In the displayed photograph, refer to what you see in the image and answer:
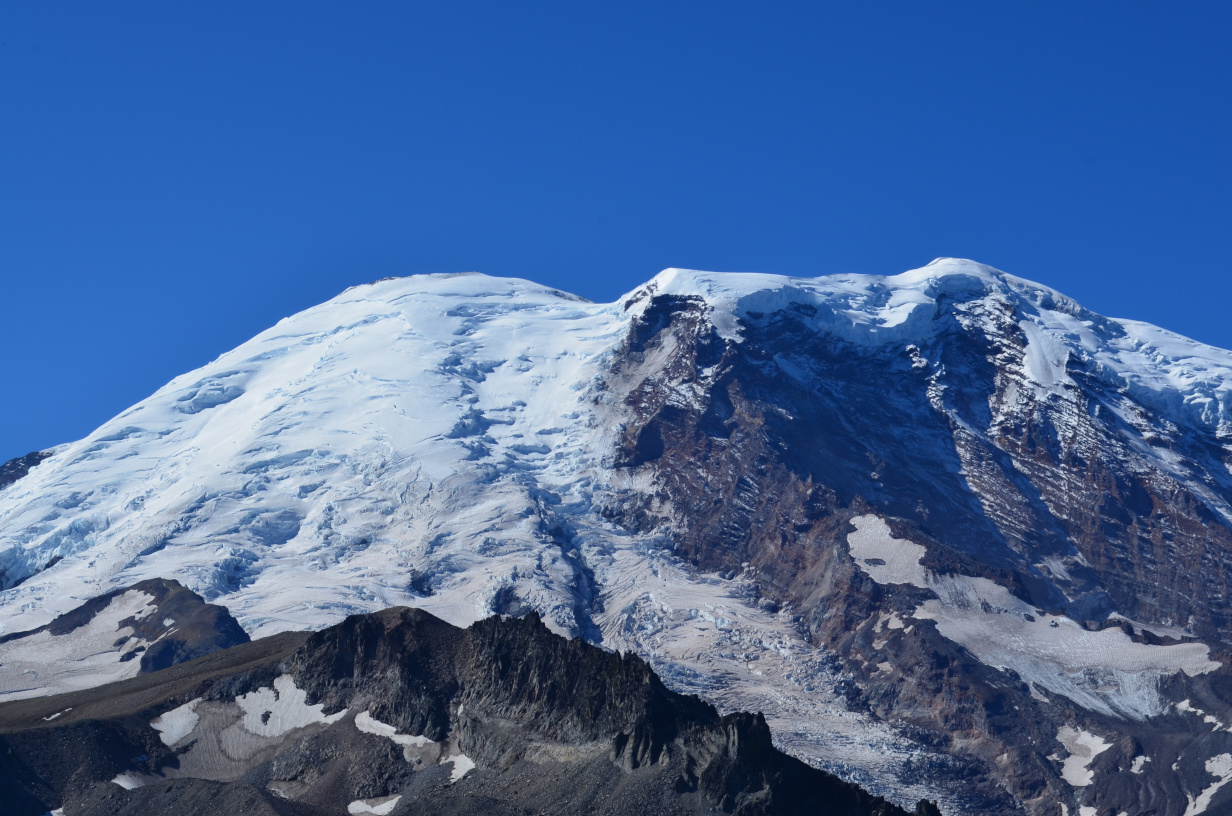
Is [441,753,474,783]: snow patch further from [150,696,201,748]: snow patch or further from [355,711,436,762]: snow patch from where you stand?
[150,696,201,748]: snow patch

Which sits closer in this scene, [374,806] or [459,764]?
[374,806]

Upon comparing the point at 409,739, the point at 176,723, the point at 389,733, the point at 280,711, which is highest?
the point at 280,711

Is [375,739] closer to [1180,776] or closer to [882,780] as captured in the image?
[882,780]

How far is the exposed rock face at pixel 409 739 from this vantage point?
405ft

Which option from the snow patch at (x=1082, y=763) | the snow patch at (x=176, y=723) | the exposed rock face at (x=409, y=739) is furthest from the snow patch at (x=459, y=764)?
the snow patch at (x=1082, y=763)

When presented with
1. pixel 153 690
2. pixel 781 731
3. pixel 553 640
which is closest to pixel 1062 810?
pixel 781 731

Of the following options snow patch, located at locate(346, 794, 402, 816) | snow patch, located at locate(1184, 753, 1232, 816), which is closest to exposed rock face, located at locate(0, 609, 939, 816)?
snow patch, located at locate(346, 794, 402, 816)

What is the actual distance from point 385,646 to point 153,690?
2289 cm

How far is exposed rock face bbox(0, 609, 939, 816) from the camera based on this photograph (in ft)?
405

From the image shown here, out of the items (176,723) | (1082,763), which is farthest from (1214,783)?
(176,723)

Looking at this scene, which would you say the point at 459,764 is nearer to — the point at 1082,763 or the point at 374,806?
the point at 374,806

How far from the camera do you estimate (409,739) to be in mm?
142250

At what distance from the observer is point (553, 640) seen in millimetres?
148750

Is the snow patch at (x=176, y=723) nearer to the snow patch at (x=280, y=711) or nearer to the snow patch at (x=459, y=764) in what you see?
the snow patch at (x=280, y=711)
